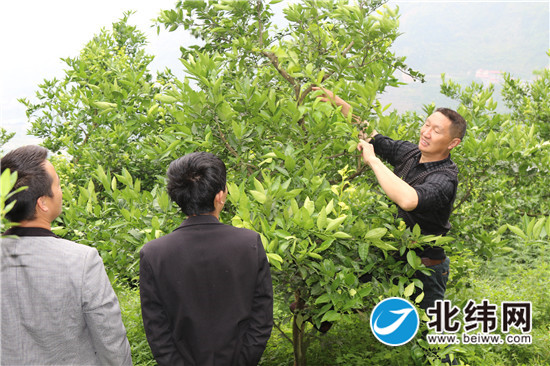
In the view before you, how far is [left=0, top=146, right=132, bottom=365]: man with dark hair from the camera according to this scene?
199cm

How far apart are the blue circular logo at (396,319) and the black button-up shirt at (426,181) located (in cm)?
49

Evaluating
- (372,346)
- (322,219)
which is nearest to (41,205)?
(322,219)

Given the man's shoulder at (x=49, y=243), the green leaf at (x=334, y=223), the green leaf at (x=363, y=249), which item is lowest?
the green leaf at (x=363, y=249)

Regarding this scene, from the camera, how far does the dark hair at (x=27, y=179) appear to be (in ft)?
6.48

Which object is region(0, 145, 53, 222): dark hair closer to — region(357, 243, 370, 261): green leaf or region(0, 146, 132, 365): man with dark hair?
region(0, 146, 132, 365): man with dark hair

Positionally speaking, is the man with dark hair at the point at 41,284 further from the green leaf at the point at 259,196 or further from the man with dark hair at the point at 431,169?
the man with dark hair at the point at 431,169

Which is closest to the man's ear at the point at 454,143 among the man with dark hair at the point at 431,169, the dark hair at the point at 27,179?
the man with dark hair at the point at 431,169

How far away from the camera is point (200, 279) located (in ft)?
6.91

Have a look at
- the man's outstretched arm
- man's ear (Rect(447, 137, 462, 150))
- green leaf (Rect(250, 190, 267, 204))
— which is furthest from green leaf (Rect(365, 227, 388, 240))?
man's ear (Rect(447, 137, 462, 150))

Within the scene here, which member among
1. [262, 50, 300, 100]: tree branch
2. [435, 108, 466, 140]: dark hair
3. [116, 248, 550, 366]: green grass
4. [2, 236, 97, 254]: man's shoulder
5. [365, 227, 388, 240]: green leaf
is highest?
[262, 50, 300, 100]: tree branch

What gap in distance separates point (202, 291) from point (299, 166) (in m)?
1.24

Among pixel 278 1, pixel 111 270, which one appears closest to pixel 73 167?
pixel 111 270

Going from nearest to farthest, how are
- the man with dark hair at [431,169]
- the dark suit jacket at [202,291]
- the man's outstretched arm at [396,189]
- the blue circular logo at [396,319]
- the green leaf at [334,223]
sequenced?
the dark suit jacket at [202,291] < the green leaf at [334,223] < the man's outstretched arm at [396,189] < the blue circular logo at [396,319] < the man with dark hair at [431,169]

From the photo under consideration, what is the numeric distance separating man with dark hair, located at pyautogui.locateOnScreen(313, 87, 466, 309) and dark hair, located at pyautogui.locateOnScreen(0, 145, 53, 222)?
1684mm
